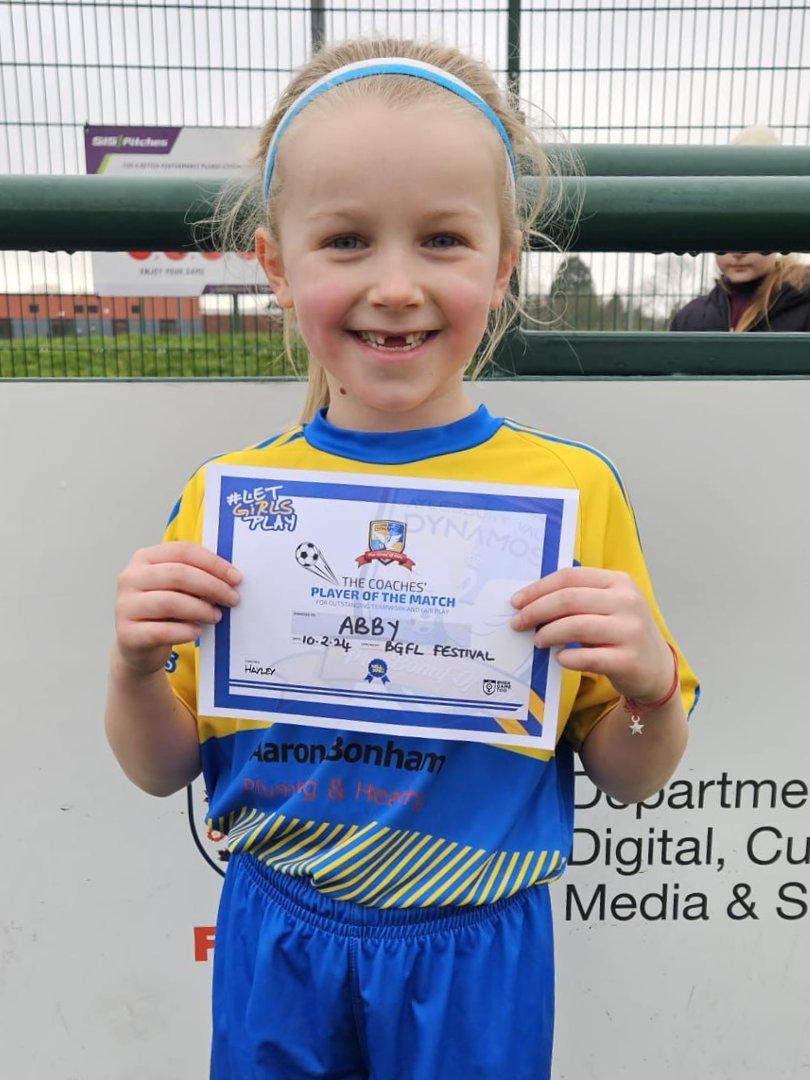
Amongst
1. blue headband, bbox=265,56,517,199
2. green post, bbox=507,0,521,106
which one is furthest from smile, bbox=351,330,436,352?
green post, bbox=507,0,521,106

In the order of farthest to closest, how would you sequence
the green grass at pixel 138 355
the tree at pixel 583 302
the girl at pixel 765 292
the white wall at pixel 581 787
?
the green grass at pixel 138 355, the tree at pixel 583 302, the girl at pixel 765 292, the white wall at pixel 581 787

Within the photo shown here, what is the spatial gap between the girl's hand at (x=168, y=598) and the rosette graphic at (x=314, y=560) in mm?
71

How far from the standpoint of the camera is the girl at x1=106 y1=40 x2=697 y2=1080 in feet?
3.07

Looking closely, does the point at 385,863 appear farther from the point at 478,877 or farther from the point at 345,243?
the point at 345,243

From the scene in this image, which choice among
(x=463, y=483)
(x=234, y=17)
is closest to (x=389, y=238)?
(x=463, y=483)

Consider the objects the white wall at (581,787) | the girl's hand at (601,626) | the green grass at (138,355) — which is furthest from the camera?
the green grass at (138,355)

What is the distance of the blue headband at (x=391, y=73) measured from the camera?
0.98 metres

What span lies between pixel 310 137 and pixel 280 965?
89 centimetres

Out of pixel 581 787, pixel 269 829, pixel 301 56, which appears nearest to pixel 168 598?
pixel 269 829

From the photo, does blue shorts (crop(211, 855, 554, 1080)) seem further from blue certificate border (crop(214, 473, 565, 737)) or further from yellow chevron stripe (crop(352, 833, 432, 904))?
blue certificate border (crop(214, 473, 565, 737))

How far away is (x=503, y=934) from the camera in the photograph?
104cm

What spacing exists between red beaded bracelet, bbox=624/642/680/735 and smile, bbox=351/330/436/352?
41 centimetres

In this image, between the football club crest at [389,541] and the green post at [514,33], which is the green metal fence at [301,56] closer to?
the green post at [514,33]

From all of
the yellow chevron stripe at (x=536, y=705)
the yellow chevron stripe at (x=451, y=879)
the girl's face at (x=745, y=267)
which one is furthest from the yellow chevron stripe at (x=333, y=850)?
the girl's face at (x=745, y=267)
